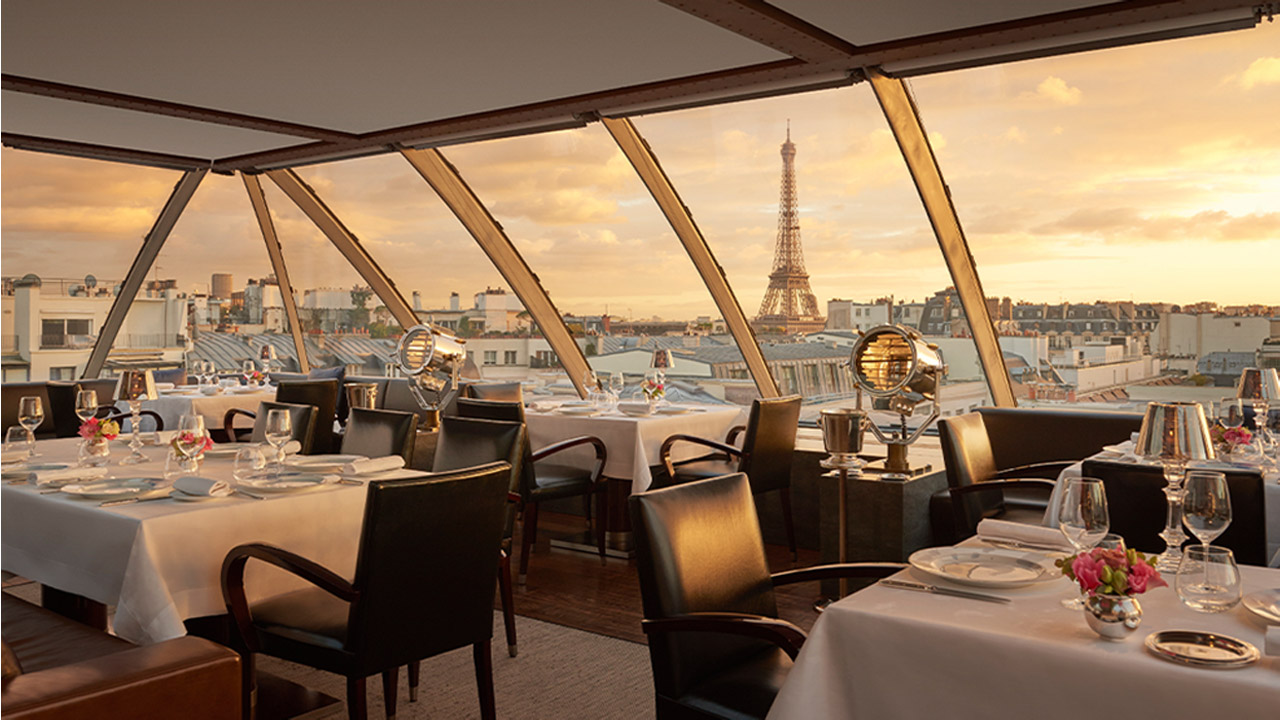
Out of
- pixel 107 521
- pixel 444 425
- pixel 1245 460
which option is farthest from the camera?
pixel 444 425

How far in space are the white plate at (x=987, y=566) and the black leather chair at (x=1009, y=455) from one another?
166 cm

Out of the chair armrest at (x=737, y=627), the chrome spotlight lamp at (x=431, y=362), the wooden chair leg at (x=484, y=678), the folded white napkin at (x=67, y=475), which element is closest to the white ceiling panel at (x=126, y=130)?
the chrome spotlight lamp at (x=431, y=362)

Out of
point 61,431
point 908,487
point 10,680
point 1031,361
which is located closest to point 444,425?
point 908,487

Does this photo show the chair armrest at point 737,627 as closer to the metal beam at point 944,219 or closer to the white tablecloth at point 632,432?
the white tablecloth at point 632,432

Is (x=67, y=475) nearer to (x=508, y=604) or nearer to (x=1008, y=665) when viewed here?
(x=508, y=604)

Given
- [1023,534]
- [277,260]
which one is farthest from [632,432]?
[277,260]

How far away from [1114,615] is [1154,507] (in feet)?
4.47

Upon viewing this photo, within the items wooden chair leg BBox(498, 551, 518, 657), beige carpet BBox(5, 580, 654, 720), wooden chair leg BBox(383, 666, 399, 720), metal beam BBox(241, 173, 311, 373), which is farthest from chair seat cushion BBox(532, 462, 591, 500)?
metal beam BBox(241, 173, 311, 373)

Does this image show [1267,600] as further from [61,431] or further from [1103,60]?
[61,431]

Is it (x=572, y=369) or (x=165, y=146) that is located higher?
(x=165, y=146)

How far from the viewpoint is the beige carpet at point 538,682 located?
323 centimetres

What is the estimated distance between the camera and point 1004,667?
163cm

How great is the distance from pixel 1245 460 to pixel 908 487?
4.02 ft

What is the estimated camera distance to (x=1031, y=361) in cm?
588
